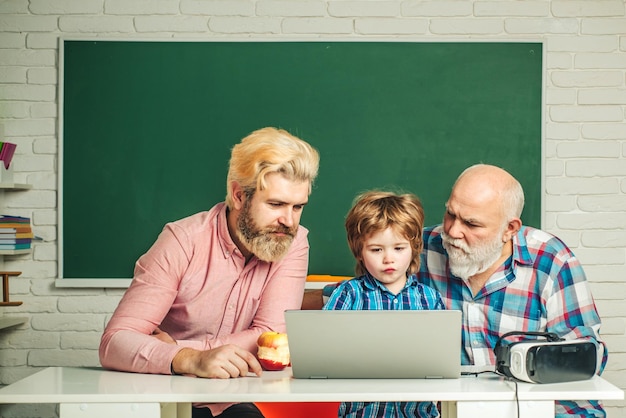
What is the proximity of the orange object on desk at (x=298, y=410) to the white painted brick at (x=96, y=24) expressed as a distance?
2148mm

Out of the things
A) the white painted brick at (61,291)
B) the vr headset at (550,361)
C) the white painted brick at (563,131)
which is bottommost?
the white painted brick at (61,291)

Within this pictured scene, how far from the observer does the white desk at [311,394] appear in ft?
5.89

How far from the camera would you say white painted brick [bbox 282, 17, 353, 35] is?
3.89 meters

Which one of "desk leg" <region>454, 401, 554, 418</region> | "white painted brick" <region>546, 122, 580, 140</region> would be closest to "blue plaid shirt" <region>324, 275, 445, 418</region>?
"desk leg" <region>454, 401, 554, 418</region>

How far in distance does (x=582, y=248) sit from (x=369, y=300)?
1736 millimetres

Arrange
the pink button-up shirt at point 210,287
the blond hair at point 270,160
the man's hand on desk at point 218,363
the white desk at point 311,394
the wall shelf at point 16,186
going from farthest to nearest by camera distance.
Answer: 1. the wall shelf at point 16,186
2. the blond hair at point 270,160
3. the pink button-up shirt at point 210,287
4. the man's hand on desk at point 218,363
5. the white desk at point 311,394

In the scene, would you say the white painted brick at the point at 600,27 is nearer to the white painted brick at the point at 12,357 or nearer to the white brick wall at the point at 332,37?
the white brick wall at the point at 332,37

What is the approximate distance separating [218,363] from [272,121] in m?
2.06

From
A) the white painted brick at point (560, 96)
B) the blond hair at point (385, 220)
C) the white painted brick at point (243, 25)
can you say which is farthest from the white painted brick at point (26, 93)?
the white painted brick at point (560, 96)

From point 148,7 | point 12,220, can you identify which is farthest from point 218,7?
point 12,220

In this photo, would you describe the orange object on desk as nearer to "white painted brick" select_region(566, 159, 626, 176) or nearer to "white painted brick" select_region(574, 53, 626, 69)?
"white painted brick" select_region(566, 159, 626, 176)

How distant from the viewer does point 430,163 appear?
3.90 metres

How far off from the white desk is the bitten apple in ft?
0.57

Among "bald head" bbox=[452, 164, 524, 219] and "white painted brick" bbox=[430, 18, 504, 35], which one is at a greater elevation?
"white painted brick" bbox=[430, 18, 504, 35]
